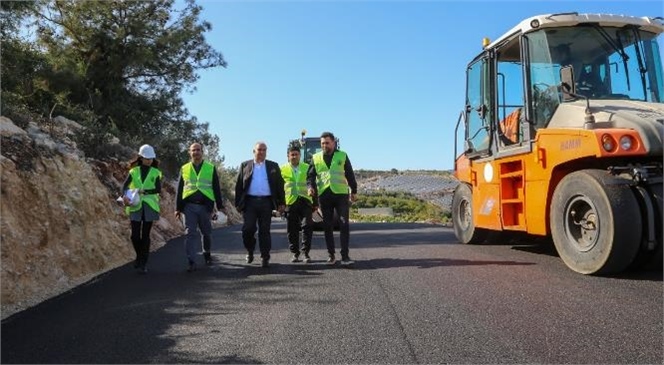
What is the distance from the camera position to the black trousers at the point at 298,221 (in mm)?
8164

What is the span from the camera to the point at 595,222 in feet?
19.7

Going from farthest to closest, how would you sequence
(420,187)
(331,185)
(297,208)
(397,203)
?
(420,187)
(397,203)
(297,208)
(331,185)

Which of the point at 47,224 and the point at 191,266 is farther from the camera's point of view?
the point at 191,266

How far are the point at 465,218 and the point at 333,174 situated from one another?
3.18 metres

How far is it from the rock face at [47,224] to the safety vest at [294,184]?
2748 mm

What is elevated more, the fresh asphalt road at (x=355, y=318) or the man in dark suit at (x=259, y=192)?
the man in dark suit at (x=259, y=192)

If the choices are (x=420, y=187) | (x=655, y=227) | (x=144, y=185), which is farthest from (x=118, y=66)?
(x=420, y=187)

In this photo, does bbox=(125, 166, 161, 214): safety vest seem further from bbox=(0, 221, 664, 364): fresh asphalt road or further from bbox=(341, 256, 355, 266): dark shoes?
bbox=(341, 256, 355, 266): dark shoes

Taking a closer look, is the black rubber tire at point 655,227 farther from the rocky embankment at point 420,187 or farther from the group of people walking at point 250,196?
the rocky embankment at point 420,187

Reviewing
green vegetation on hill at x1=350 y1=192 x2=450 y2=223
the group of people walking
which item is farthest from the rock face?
green vegetation on hill at x1=350 y1=192 x2=450 y2=223

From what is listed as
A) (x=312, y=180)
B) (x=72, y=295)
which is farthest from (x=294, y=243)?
(x=72, y=295)

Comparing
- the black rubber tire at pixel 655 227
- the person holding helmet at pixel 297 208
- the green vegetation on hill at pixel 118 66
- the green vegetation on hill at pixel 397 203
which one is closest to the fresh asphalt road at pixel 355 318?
the black rubber tire at pixel 655 227

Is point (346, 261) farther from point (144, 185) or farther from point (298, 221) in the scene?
point (144, 185)

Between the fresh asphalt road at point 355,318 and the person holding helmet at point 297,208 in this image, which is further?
→ the person holding helmet at point 297,208
